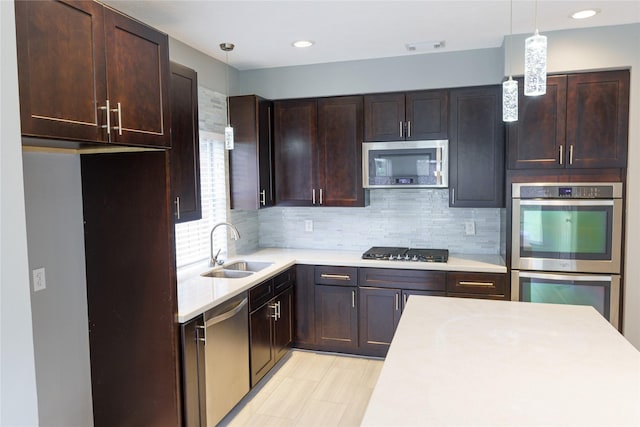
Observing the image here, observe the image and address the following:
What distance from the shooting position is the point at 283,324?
146 inches

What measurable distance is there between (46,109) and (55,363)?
4.67 ft

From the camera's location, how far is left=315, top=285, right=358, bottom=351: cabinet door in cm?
380

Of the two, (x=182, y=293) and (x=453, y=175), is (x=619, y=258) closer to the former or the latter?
(x=453, y=175)

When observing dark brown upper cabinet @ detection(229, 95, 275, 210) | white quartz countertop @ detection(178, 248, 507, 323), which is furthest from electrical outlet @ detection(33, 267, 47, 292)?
dark brown upper cabinet @ detection(229, 95, 275, 210)

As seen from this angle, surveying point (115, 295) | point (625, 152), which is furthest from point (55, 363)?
point (625, 152)

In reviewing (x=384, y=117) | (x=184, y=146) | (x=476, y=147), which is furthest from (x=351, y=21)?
(x=476, y=147)

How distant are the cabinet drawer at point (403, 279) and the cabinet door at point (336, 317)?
0.53 ft

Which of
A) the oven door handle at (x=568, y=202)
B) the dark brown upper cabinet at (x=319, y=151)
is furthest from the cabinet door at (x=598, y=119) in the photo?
the dark brown upper cabinet at (x=319, y=151)

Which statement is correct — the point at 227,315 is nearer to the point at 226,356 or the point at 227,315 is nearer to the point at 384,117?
the point at 226,356

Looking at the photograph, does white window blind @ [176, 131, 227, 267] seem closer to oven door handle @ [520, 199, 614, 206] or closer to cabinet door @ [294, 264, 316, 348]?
cabinet door @ [294, 264, 316, 348]

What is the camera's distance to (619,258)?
10.5 ft

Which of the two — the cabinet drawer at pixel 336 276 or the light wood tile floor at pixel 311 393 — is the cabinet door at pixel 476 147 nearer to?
the cabinet drawer at pixel 336 276

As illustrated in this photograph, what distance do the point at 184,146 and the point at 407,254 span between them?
6.64 feet

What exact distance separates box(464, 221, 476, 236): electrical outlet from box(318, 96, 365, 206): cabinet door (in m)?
0.94
